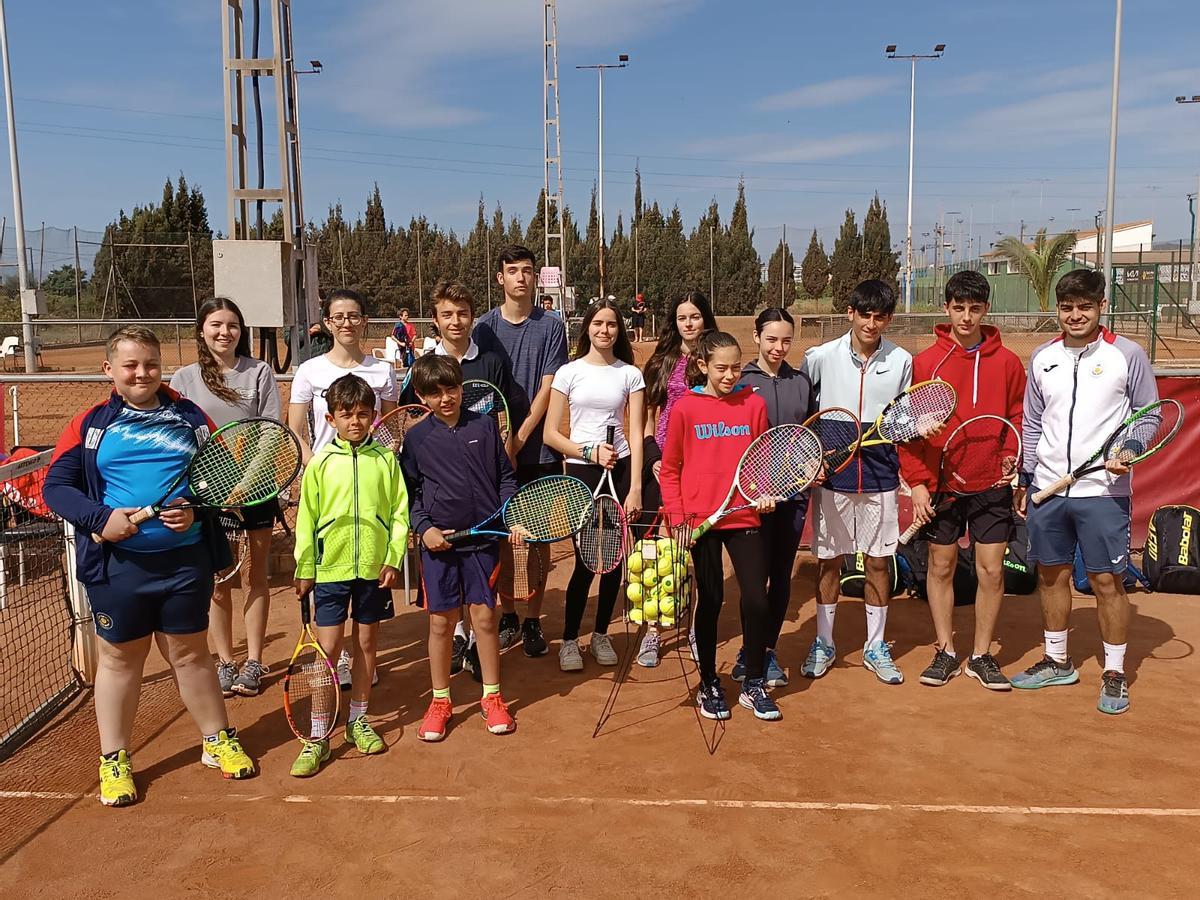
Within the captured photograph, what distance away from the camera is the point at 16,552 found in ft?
21.6

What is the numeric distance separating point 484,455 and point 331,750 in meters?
1.45

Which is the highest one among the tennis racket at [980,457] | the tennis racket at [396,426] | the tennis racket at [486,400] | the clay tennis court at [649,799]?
the tennis racket at [486,400]

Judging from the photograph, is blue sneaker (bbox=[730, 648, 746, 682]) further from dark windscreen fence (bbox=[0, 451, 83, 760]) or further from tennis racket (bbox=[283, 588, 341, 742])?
dark windscreen fence (bbox=[0, 451, 83, 760])

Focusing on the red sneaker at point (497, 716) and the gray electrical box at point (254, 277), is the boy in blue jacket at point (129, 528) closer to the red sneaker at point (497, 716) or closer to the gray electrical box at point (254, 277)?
the red sneaker at point (497, 716)

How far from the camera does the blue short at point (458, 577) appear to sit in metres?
4.27

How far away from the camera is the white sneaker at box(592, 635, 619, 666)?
206 inches

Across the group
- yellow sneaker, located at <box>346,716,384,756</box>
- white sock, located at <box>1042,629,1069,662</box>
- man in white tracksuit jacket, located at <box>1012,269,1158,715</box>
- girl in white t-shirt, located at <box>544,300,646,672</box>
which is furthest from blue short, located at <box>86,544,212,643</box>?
white sock, located at <box>1042,629,1069,662</box>

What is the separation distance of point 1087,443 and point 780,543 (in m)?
1.50

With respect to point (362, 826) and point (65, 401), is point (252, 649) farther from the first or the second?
point (65, 401)

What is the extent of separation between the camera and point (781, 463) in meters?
4.33

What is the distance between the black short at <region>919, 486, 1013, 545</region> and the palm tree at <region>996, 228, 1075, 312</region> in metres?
29.5

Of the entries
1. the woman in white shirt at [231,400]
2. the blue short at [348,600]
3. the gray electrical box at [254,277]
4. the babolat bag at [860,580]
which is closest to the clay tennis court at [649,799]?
the woman in white shirt at [231,400]

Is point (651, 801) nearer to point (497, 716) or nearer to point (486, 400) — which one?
point (497, 716)

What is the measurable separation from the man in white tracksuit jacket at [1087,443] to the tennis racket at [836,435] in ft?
2.91
